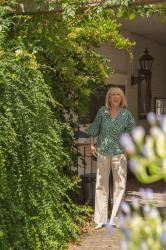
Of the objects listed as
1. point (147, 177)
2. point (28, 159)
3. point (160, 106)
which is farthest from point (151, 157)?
point (160, 106)

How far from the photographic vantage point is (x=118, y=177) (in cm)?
643

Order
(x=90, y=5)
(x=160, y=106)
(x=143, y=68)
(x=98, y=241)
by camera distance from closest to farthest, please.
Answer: (x=90, y=5), (x=98, y=241), (x=143, y=68), (x=160, y=106)

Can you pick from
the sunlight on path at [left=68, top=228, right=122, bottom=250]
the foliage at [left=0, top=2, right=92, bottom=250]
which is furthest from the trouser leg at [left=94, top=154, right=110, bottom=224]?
the foliage at [left=0, top=2, right=92, bottom=250]

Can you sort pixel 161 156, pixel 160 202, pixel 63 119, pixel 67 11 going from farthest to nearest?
pixel 160 202, pixel 63 119, pixel 67 11, pixel 161 156

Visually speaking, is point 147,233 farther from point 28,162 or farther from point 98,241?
point 98,241

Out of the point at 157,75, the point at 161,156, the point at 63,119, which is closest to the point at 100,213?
the point at 63,119

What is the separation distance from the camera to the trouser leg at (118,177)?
20.8ft

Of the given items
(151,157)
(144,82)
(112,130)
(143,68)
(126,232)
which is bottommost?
(126,232)

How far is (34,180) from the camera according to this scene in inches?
198

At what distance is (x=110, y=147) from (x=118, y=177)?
42cm

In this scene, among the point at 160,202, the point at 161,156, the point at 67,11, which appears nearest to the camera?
the point at 161,156

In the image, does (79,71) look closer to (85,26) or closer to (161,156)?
(85,26)

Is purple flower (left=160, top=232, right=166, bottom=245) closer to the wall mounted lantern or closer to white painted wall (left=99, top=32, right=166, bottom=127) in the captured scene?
white painted wall (left=99, top=32, right=166, bottom=127)

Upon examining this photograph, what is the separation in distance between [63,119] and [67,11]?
1405mm
